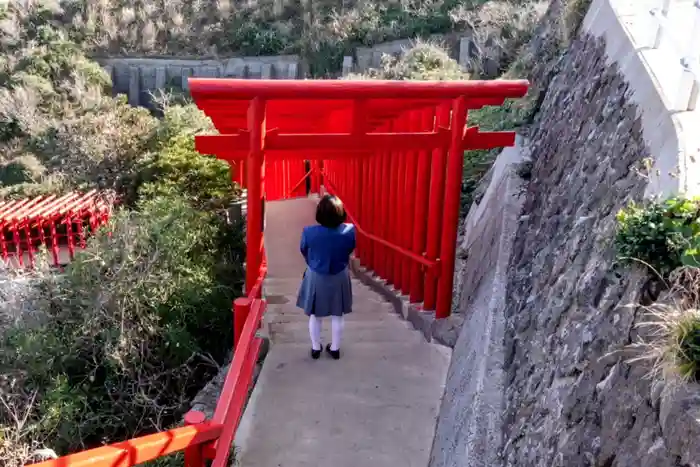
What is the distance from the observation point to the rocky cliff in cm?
210

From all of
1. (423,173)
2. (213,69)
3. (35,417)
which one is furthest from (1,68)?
(423,173)

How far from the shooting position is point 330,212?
4555 mm

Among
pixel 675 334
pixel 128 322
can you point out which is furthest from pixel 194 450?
pixel 128 322

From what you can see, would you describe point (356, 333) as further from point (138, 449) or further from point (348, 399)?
point (138, 449)

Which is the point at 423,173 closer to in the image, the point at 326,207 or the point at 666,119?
the point at 326,207

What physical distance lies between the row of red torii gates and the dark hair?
426 mm

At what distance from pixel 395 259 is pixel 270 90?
272cm

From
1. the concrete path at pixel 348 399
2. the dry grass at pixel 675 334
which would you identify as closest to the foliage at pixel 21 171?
the concrete path at pixel 348 399

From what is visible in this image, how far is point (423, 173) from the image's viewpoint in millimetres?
5480

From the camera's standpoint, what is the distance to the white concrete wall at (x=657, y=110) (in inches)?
104

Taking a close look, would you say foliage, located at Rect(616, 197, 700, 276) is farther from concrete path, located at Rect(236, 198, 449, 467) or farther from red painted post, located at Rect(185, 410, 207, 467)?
concrete path, located at Rect(236, 198, 449, 467)

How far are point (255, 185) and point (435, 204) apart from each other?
4.97ft

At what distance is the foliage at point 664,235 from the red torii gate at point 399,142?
2539 mm

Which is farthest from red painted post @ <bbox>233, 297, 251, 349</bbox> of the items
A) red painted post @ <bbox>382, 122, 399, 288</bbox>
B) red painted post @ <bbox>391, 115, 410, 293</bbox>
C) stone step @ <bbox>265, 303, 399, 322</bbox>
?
red painted post @ <bbox>382, 122, 399, 288</bbox>
